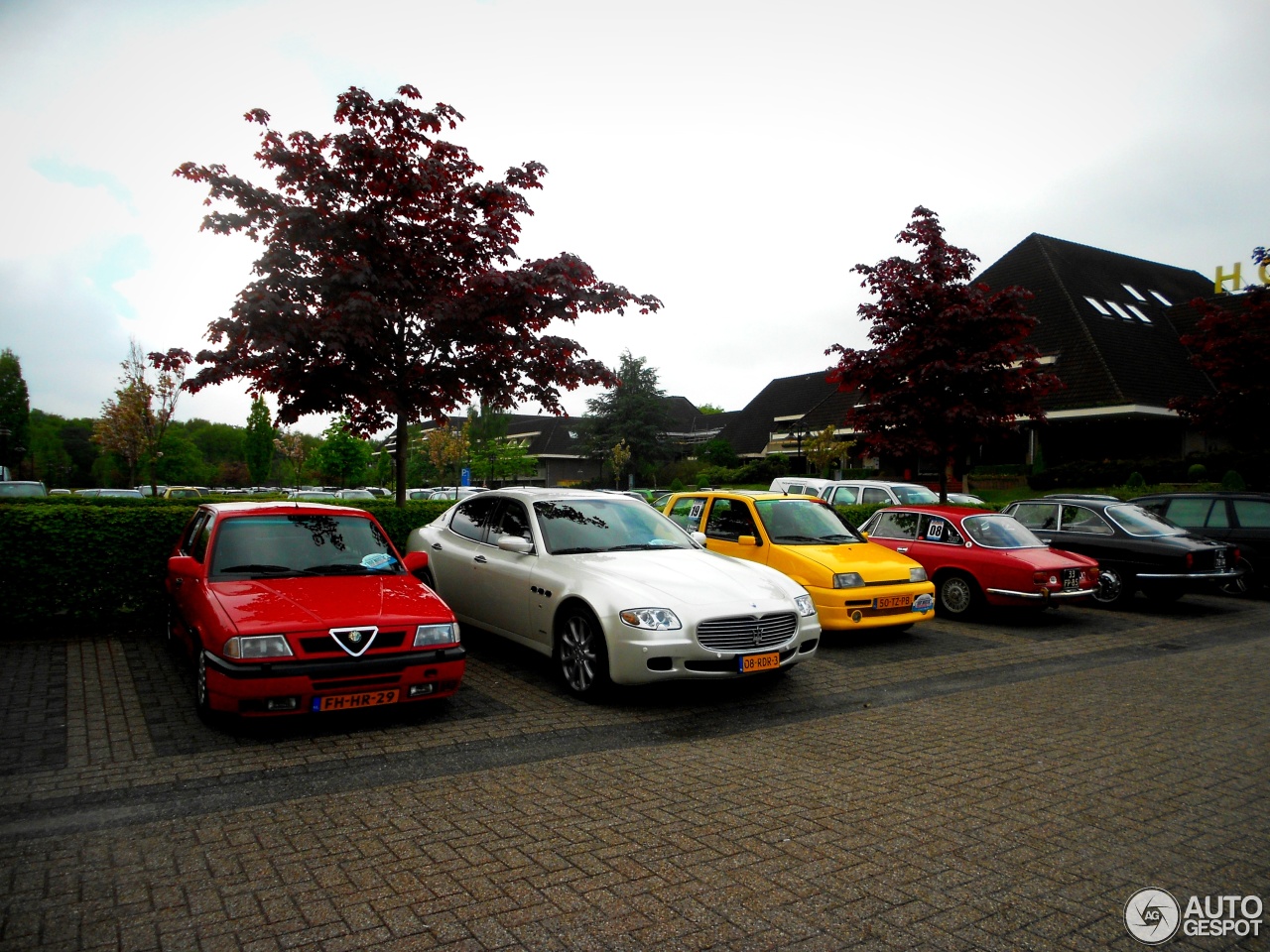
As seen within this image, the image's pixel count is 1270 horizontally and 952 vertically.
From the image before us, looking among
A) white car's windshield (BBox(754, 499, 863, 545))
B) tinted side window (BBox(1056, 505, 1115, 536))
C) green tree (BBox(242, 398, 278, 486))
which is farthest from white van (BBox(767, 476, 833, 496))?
green tree (BBox(242, 398, 278, 486))

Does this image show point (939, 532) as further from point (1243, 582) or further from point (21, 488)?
point (21, 488)

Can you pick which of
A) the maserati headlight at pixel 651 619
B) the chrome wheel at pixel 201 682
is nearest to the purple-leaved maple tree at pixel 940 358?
A: the maserati headlight at pixel 651 619

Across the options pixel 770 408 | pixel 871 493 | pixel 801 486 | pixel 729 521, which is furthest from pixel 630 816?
pixel 770 408

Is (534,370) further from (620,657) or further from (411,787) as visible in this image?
(411,787)

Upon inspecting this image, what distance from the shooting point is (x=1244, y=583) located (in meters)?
14.2

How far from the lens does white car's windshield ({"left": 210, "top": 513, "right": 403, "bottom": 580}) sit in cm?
670

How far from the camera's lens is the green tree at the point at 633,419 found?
58.2 metres

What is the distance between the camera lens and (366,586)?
661 cm

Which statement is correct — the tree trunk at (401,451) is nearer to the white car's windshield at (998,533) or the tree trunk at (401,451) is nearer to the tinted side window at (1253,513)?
the white car's windshield at (998,533)

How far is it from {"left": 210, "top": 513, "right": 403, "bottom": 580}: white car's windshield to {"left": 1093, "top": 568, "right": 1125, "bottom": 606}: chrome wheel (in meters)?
11.0

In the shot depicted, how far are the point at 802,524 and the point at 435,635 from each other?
18.7 ft

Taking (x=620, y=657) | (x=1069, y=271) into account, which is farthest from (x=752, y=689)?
(x=1069, y=271)

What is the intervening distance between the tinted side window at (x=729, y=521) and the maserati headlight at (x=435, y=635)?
4.98 m

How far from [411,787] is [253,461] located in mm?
71736
